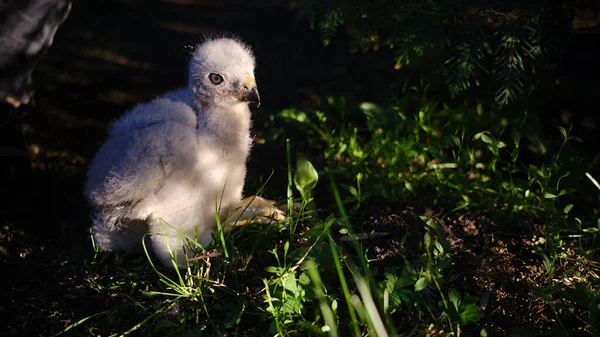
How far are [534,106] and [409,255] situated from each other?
1.34 m

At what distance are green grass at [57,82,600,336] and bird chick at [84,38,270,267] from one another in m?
0.19

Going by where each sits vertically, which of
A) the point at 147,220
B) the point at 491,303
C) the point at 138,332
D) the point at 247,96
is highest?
the point at 247,96

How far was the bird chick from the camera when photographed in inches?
86.4

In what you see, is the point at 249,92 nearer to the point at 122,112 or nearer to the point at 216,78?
the point at 216,78

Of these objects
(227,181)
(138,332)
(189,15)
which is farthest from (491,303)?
(189,15)

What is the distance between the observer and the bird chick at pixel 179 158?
2.20m

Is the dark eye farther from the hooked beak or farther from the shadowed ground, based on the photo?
the shadowed ground

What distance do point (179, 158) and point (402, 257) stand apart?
3.74 feet

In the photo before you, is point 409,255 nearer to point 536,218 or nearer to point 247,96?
point 536,218

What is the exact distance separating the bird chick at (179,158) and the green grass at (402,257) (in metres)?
0.19

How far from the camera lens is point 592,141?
3057 millimetres

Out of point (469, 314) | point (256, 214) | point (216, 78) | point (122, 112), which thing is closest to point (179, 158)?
point (216, 78)

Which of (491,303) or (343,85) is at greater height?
(343,85)

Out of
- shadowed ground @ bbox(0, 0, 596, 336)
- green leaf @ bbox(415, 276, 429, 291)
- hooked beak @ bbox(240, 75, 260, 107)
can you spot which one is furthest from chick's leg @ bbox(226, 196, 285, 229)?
green leaf @ bbox(415, 276, 429, 291)
